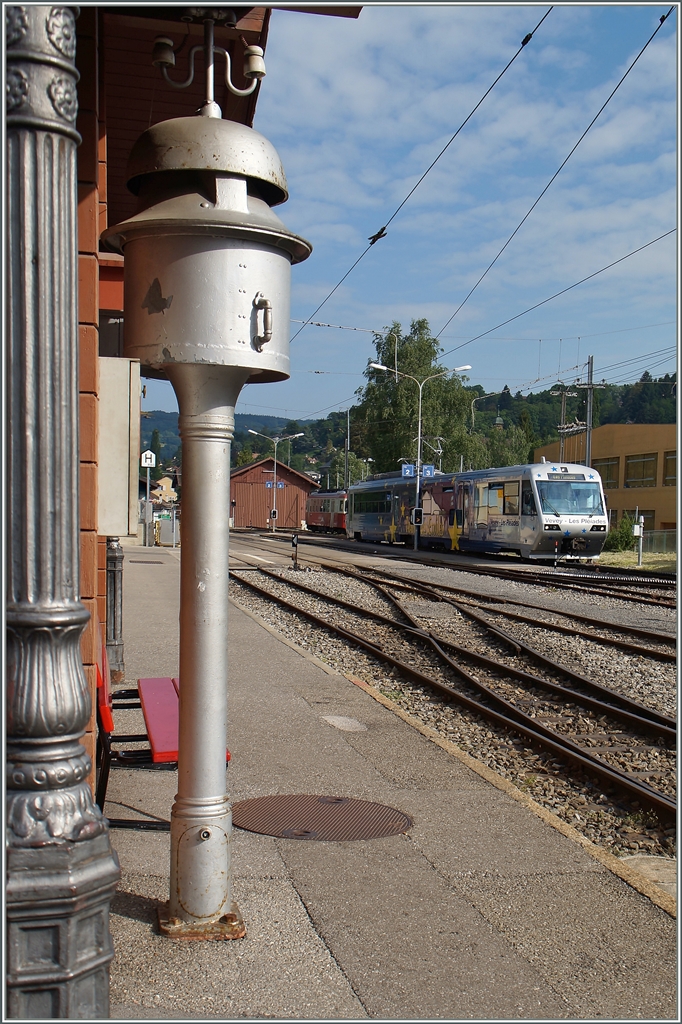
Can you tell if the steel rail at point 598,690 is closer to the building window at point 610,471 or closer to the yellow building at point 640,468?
the yellow building at point 640,468

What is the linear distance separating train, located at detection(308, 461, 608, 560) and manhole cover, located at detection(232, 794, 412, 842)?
2372 centimetres

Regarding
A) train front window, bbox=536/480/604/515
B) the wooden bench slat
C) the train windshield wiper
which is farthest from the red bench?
the train windshield wiper

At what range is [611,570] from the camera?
95.4 feet

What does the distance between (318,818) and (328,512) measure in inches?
2402

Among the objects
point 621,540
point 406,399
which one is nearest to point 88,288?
point 621,540

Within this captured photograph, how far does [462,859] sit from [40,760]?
2.78 m

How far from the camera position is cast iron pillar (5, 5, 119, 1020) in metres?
2.50

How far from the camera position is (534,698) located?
9938 millimetres

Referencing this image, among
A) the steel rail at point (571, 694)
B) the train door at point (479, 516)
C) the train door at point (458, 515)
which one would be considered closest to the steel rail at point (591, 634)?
the steel rail at point (571, 694)

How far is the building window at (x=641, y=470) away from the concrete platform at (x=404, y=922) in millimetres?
55226

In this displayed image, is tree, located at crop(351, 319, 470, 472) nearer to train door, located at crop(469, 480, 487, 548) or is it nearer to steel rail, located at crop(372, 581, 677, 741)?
train door, located at crop(469, 480, 487, 548)

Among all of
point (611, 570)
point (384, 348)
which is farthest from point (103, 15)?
point (384, 348)

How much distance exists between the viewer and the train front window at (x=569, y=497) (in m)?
28.7

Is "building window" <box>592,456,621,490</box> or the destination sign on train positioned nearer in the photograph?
the destination sign on train
